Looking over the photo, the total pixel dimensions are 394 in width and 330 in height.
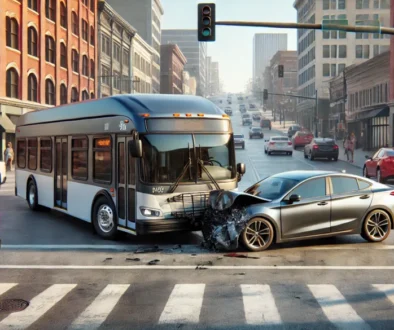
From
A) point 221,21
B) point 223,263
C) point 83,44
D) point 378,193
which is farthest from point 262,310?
point 83,44

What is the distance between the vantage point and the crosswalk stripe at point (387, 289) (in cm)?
774

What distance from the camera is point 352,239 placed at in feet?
41.0

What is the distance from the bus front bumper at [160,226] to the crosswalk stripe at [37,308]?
2.79m

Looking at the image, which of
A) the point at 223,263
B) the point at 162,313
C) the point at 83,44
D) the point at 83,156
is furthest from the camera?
the point at 83,44

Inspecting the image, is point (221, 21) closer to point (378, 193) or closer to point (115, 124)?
point (115, 124)

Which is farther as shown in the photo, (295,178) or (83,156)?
(83,156)

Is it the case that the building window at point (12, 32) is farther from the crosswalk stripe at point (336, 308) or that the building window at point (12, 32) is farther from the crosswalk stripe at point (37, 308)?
the crosswalk stripe at point (336, 308)

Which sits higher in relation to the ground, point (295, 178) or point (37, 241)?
point (295, 178)

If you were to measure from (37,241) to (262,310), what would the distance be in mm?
6896

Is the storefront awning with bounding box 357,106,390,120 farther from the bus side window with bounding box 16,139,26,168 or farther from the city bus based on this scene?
the city bus

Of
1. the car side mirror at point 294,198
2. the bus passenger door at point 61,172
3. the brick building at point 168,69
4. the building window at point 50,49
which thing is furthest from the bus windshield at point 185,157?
the brick building at point 168,69

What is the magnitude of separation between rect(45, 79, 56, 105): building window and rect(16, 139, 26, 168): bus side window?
28308 mm

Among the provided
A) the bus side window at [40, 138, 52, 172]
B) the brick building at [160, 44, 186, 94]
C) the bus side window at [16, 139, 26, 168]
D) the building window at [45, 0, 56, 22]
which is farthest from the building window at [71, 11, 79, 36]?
the brick building at [160, 44, 186, 94]

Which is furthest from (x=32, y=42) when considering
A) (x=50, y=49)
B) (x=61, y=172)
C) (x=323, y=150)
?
(x=61, y=172)
